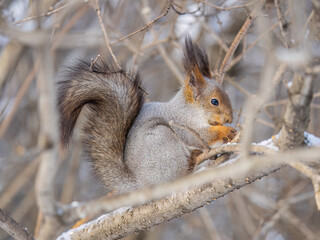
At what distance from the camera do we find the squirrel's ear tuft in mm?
2158

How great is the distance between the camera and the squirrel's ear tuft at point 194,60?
216 centimetres

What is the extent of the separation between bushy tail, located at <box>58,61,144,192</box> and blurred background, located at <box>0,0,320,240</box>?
0.18 metres

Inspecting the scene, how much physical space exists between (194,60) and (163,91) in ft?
5.67

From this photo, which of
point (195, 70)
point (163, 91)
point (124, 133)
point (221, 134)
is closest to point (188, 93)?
point (195, 70)

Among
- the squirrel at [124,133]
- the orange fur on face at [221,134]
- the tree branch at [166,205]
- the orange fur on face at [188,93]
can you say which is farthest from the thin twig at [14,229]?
the orange fur on face at [188,93]

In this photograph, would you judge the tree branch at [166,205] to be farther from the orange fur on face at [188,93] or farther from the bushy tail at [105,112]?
the orange fur on face at [188,93]

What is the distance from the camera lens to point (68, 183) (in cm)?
347

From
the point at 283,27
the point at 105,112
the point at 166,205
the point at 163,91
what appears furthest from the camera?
the point at 163,91

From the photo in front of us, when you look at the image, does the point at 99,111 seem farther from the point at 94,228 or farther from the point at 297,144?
the point at 297,144

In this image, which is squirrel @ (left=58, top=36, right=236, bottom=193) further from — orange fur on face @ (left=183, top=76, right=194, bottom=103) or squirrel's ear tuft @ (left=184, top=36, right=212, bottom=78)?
squirrel's ear tuft @ (left=184, top=36, right=212, bottom=78)

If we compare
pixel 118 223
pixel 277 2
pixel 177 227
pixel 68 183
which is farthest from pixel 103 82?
pixel 177 227

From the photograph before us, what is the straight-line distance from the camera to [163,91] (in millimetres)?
3941

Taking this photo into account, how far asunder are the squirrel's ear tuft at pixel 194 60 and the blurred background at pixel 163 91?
0.28 ft

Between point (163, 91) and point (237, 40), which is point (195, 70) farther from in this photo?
point (163, 91)
